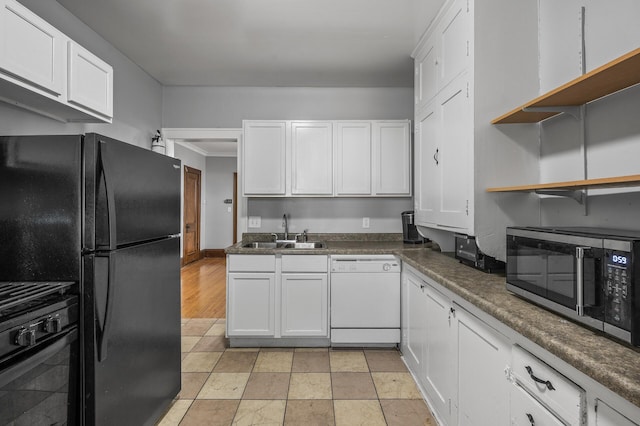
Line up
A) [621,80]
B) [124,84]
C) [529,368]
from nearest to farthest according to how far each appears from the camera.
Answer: [529,368] < [621,80] < [124,84]

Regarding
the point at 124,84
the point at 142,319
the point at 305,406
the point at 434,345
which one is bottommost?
the point at 305,406

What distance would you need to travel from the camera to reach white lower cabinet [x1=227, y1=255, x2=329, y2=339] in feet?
9.59

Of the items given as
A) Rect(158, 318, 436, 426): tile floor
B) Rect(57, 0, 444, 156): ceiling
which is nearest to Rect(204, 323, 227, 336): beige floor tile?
Rect(158, 318, 436, 426): tile floor

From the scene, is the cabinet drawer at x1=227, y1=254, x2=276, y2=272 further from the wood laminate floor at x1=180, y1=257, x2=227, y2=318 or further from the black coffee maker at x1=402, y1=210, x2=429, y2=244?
the black coffee maker at x1=402, y1=210, x2=429, y2=244

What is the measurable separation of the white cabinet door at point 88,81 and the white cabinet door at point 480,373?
2444 mm

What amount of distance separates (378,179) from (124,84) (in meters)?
2.61

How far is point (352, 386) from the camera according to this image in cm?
234

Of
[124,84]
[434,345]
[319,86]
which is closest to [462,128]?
[434,345]

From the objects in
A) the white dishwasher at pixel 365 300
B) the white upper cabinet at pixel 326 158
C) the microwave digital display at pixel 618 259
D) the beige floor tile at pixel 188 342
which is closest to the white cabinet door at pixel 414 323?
the white dishwasher at pixel 365 300

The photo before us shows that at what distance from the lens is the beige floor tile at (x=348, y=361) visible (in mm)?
2594

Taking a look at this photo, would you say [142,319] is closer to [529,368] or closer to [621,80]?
[529,368]

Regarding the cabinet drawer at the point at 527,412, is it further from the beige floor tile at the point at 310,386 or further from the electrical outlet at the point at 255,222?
the electrical outlet at the point at 255,222

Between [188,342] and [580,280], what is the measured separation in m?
3.08

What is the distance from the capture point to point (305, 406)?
83.3 inches
